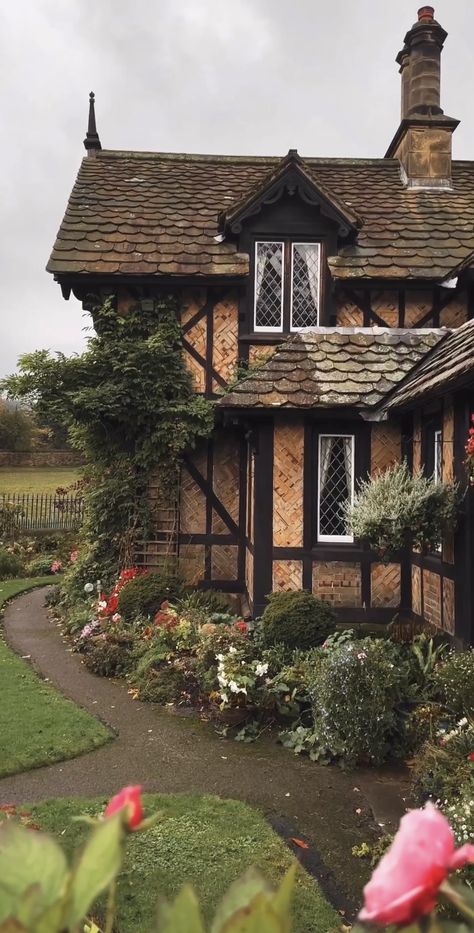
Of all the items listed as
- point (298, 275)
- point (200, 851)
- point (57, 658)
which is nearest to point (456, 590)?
point (200, 851)

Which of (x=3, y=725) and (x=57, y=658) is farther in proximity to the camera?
(x=57, y=658)

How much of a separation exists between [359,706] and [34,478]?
2634 cm

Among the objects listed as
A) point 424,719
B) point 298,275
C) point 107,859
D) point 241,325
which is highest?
point 298,275

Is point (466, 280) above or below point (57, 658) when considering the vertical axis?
above

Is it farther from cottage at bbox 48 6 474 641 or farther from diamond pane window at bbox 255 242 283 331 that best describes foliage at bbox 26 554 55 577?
diamond pane window at bbox 255 242 283 331

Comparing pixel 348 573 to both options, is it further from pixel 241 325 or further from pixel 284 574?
pixel 241 325

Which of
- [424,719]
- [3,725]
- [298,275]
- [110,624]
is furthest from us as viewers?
[298,275]

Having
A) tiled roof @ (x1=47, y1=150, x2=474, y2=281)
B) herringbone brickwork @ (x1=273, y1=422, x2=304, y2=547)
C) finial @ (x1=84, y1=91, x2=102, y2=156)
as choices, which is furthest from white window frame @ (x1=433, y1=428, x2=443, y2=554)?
finial @ (x1=84, y1=91, x2=102, y2=156)

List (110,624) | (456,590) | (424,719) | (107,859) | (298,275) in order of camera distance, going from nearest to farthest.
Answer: (107,859), (424,719), (456,590), (110,624), (298,275)

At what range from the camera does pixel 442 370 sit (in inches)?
298

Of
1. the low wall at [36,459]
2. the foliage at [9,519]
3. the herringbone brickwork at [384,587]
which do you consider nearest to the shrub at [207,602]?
the herringbone brickwork at [384,587]

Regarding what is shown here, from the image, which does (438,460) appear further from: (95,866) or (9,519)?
(9,519)

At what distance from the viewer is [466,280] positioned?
35.0 ft

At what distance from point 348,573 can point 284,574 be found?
945 mm
